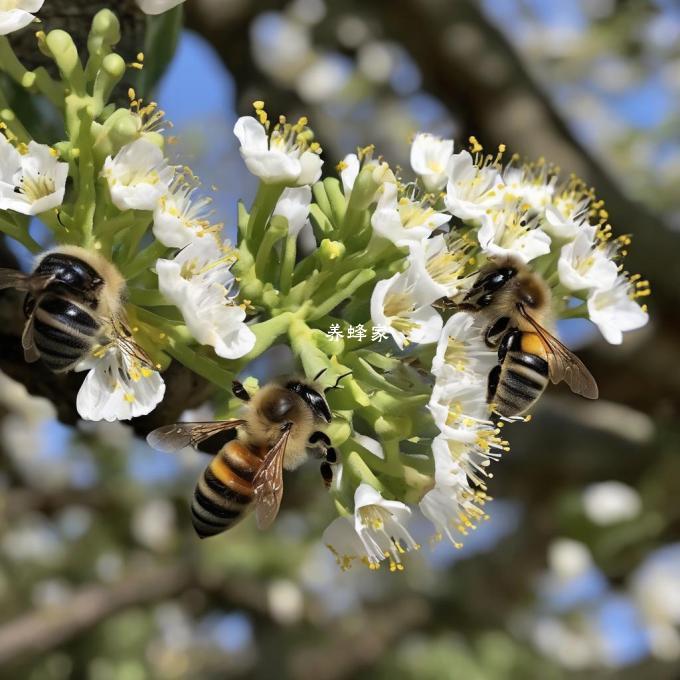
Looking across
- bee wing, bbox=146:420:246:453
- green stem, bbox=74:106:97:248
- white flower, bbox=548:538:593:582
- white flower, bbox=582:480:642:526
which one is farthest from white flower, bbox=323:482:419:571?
white flower, bbox=548:538:593:582

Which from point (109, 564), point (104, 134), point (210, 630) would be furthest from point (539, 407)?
point (210, 630)

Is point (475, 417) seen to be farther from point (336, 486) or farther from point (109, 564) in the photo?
point (109, 564)

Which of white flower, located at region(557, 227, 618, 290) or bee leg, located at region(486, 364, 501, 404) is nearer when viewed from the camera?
bee leg, located at region(486, 364, 501, 404)

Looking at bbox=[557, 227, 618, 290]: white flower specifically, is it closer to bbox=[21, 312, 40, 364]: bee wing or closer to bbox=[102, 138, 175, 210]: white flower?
bbox=[102, 138, 175, 210]: white flower

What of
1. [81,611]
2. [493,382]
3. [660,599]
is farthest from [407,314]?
[660,599]

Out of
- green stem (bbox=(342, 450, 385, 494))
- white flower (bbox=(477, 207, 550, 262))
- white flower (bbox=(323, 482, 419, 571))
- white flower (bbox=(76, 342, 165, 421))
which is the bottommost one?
white flower (bbox=(323, 482, 419, 571))

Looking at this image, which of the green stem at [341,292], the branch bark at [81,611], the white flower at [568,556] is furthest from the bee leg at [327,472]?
the white flower at [568,556]
